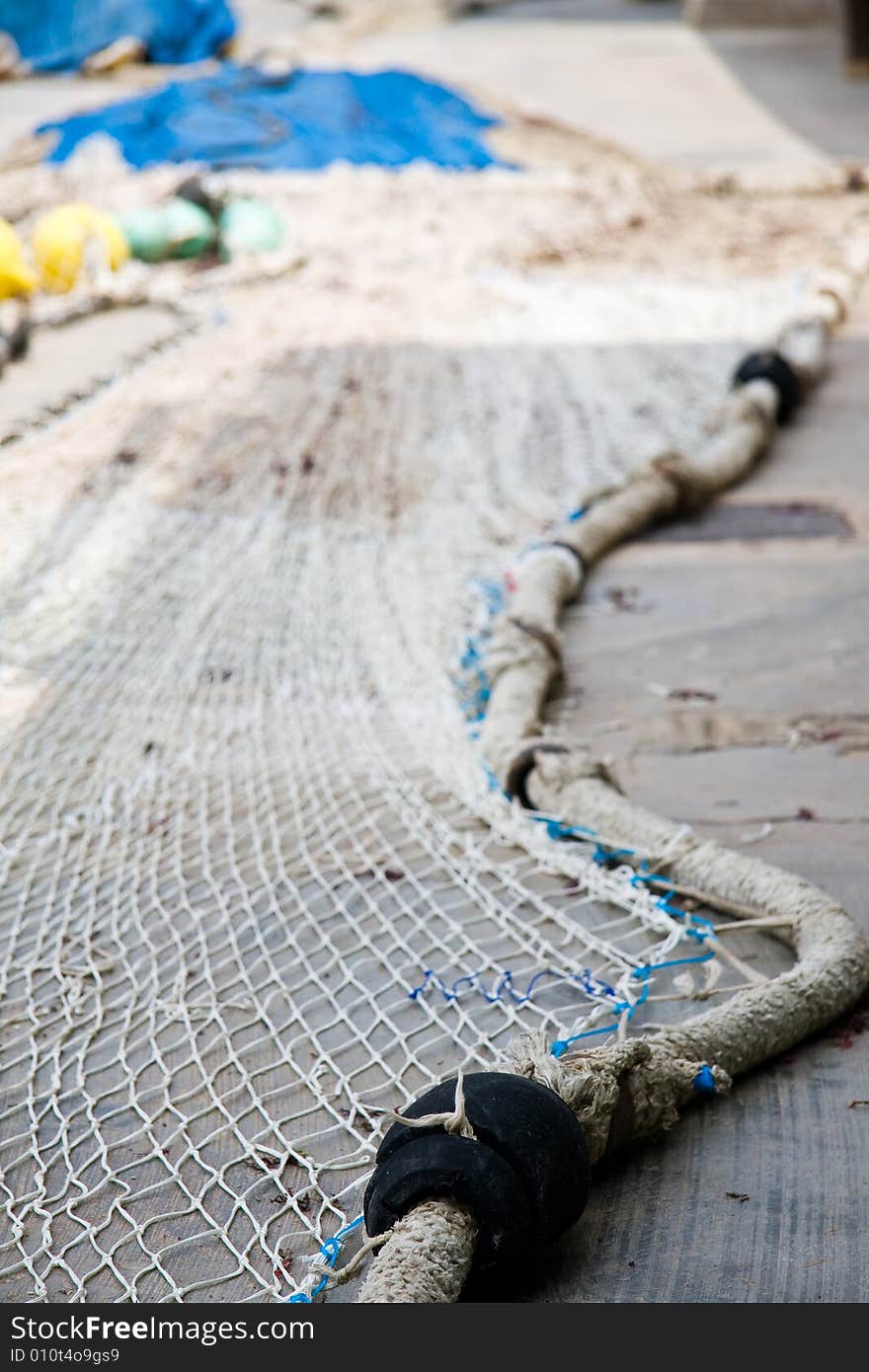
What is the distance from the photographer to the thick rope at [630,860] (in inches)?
50.9

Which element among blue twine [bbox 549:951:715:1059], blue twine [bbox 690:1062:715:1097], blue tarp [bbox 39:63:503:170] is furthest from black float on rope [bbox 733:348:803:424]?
blue tarp [bbox 39:63:503:170]

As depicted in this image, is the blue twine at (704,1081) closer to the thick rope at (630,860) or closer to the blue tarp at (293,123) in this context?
the thick rope at (630,860)

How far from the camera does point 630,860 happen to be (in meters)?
2.07

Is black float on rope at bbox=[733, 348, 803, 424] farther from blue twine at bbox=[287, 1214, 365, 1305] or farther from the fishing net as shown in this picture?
blue twine at bbox=[287, 1214, 365, 1305]

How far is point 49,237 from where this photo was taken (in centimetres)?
589

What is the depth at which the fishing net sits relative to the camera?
1548mm

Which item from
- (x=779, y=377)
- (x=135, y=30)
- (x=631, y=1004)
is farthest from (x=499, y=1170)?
(x=135, y=30)

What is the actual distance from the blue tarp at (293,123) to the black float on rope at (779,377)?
4.02 meters

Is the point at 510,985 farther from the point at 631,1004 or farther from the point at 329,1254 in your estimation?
the point at 329,1254

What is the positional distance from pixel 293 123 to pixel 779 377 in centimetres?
487

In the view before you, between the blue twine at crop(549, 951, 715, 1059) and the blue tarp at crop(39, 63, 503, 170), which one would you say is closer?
the blue twine at crop(549, 951, 715, 1059)

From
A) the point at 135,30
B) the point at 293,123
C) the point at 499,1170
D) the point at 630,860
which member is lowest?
the point at 135,30
